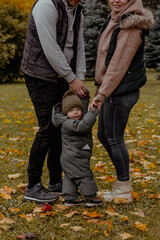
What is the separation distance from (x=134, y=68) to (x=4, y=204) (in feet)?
5.75

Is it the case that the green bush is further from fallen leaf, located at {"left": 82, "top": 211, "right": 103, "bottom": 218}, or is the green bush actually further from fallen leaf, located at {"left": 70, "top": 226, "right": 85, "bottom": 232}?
fallen leaf, located at {"left": 70, "top": 226, "right": 85, "bottom": 232}

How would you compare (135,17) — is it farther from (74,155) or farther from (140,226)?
(140,226)

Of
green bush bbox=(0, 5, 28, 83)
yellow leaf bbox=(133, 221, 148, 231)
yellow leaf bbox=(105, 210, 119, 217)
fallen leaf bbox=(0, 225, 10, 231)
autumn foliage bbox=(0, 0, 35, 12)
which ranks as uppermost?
fallen leaf bbox=(0, 225, 10, 231)

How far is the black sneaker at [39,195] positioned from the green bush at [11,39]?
1692 cm

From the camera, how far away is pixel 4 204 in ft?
10.6

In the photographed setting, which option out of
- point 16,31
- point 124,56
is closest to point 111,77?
point 124,56

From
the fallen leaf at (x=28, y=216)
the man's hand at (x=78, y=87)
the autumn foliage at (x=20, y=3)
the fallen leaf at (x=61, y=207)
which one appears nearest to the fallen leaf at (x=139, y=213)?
the fallen leaf at (x=61, y=207)

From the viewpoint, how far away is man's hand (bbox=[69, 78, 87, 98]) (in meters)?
3.20

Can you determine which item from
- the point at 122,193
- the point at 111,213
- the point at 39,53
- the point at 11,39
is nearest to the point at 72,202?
the point at 111,213

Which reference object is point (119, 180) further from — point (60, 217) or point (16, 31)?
point (16, 31)

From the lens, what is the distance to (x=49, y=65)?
3.10 metres

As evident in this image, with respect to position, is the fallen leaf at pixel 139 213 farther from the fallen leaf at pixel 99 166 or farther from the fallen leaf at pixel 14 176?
the fallen leaf at pixel 14 176

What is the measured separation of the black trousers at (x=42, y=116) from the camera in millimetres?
3174

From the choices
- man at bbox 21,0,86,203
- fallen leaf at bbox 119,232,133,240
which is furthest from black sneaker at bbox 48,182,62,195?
fallen leaf at bbox 119,232,133,240
